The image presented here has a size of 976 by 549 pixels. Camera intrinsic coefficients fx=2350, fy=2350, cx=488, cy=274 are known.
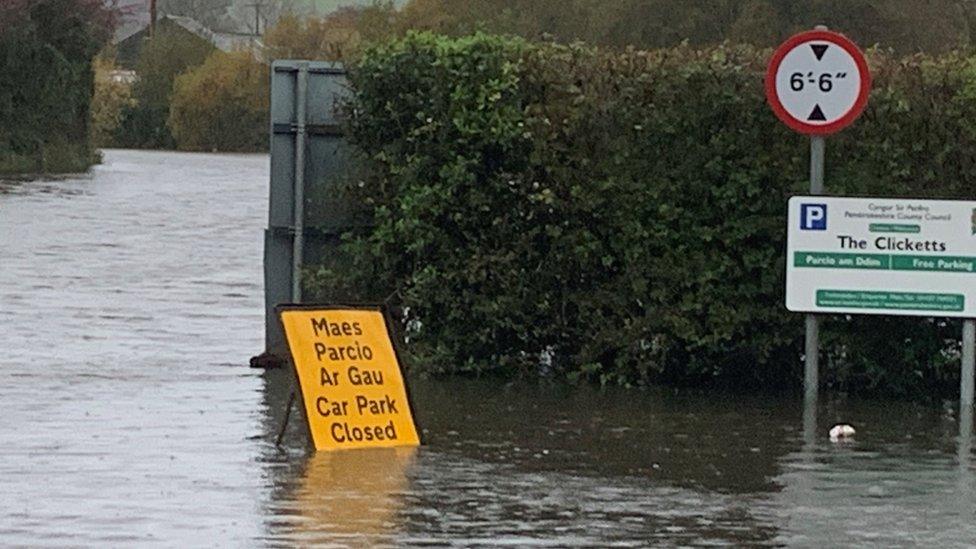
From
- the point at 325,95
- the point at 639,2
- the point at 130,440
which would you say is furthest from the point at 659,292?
the point at 639,2

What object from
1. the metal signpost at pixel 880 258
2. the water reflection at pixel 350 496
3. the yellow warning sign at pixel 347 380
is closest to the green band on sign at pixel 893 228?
the metal signpost at pixel 880 258

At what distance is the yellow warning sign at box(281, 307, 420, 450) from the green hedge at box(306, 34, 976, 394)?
8.01 ft

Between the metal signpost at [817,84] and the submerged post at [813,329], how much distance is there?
0.57 feet

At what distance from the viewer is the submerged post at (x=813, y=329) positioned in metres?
13.5

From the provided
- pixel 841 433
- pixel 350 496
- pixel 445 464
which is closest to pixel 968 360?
pixel 841 433

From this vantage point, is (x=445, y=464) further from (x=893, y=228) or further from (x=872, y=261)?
(x=893, y=228)

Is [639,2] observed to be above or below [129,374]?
above

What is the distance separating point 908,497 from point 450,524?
7.38ft

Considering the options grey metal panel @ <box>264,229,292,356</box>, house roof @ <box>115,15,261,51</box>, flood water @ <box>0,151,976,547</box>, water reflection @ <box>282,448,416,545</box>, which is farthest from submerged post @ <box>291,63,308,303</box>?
house roof @ <box>115,15,261,51</box>

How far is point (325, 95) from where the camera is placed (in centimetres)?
1536

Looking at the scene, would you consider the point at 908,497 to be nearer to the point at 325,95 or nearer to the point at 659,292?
the point at 659,292

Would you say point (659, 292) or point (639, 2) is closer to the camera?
point (659, 292)

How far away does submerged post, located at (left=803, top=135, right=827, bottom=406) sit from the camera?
13.5 m

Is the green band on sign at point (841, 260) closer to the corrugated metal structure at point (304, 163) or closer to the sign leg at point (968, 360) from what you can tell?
the sign leg at point (968, 360)
